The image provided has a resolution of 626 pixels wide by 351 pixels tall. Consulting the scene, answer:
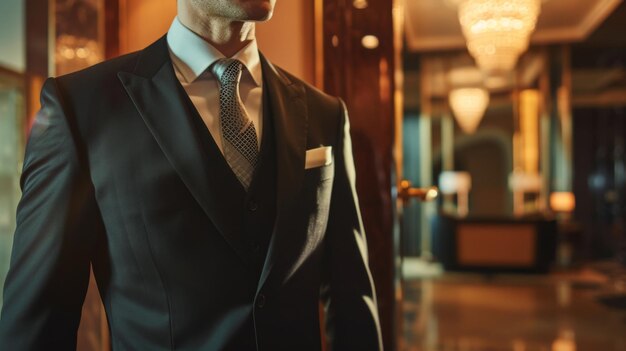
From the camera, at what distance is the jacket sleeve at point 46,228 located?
850mm

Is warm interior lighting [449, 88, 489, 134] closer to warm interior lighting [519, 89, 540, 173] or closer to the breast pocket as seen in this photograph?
warm interior lighting [519, 89, 540, 173]

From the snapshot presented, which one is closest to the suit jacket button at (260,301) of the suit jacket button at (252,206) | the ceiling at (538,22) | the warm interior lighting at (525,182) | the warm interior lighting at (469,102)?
the suit jacket button at (252,206)

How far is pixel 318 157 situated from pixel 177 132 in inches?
10.4

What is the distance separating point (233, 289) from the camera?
0.90 metres

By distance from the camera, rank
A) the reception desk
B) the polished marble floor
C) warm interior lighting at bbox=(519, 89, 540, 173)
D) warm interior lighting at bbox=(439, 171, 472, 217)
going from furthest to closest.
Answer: warm interior lighting at bbox=(439, 171, 472, 217)
warm interior lighting at bbox=(519, 89, 540, 173)
the reception desk
the polished marble floor

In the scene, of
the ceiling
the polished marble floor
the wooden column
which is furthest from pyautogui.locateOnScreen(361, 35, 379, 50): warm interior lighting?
the ceiling

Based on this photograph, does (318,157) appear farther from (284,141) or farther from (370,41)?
(370,41)

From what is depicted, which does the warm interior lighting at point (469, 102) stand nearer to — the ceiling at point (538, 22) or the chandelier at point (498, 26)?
the ceiling at point (538, 22)

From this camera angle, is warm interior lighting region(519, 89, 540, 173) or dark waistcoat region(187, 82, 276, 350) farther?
warm interior lighting region(519, 89, 540, 173)

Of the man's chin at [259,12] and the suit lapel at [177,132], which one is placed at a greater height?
the man's chin at [259,12]

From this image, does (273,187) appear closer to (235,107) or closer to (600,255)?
(235,107)

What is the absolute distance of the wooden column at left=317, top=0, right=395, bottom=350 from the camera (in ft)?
4.17

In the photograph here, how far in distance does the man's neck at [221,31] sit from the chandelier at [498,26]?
4.98m

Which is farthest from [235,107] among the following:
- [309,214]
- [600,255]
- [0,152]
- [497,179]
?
[600,255]
